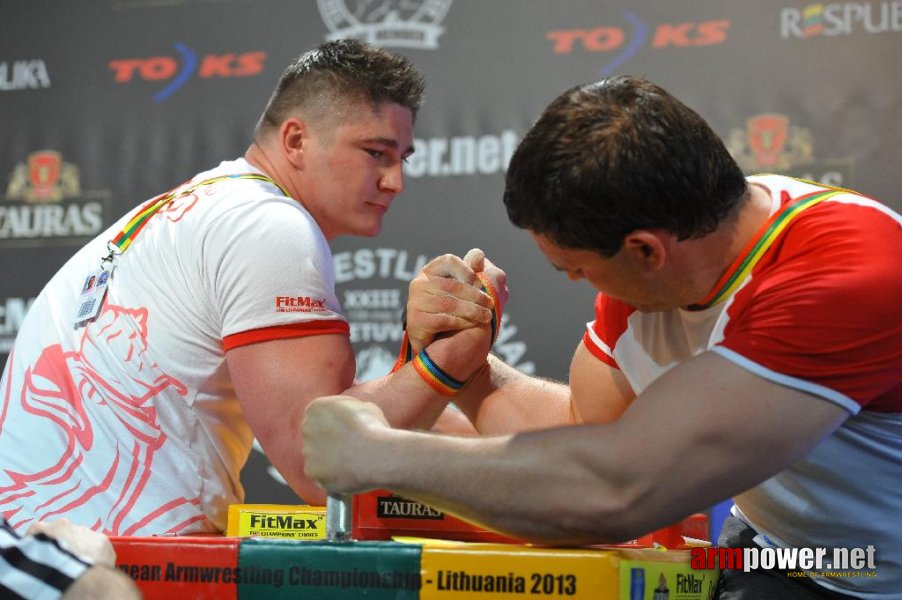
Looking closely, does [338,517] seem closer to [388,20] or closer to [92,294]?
[92,294]

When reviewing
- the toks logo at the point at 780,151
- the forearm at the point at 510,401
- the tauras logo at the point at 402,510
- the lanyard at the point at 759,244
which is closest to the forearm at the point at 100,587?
the tauras logo at the point at 402,510

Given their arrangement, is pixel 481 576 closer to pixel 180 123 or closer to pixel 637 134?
pixel 637 134

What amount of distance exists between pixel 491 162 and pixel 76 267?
4.73 ft

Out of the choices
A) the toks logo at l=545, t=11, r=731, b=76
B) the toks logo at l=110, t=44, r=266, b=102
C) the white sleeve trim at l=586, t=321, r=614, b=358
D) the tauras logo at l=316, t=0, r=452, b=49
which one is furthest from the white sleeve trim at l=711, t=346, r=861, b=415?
the toks logo at l=110, t=44, r=266, b=102

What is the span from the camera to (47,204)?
3.28 meters

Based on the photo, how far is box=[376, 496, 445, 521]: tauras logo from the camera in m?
1.34

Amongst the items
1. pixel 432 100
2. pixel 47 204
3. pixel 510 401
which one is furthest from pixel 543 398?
pixel 47 204

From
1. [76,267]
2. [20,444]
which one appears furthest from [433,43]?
[20,444]

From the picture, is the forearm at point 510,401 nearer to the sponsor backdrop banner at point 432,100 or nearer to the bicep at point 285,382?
the bicep at point 285,382

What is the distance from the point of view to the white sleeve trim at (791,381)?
1.07 meters

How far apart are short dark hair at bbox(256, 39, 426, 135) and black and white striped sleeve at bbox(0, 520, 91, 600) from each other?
112 cm

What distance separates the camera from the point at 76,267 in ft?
6.03

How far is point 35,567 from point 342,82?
119 centimetres
